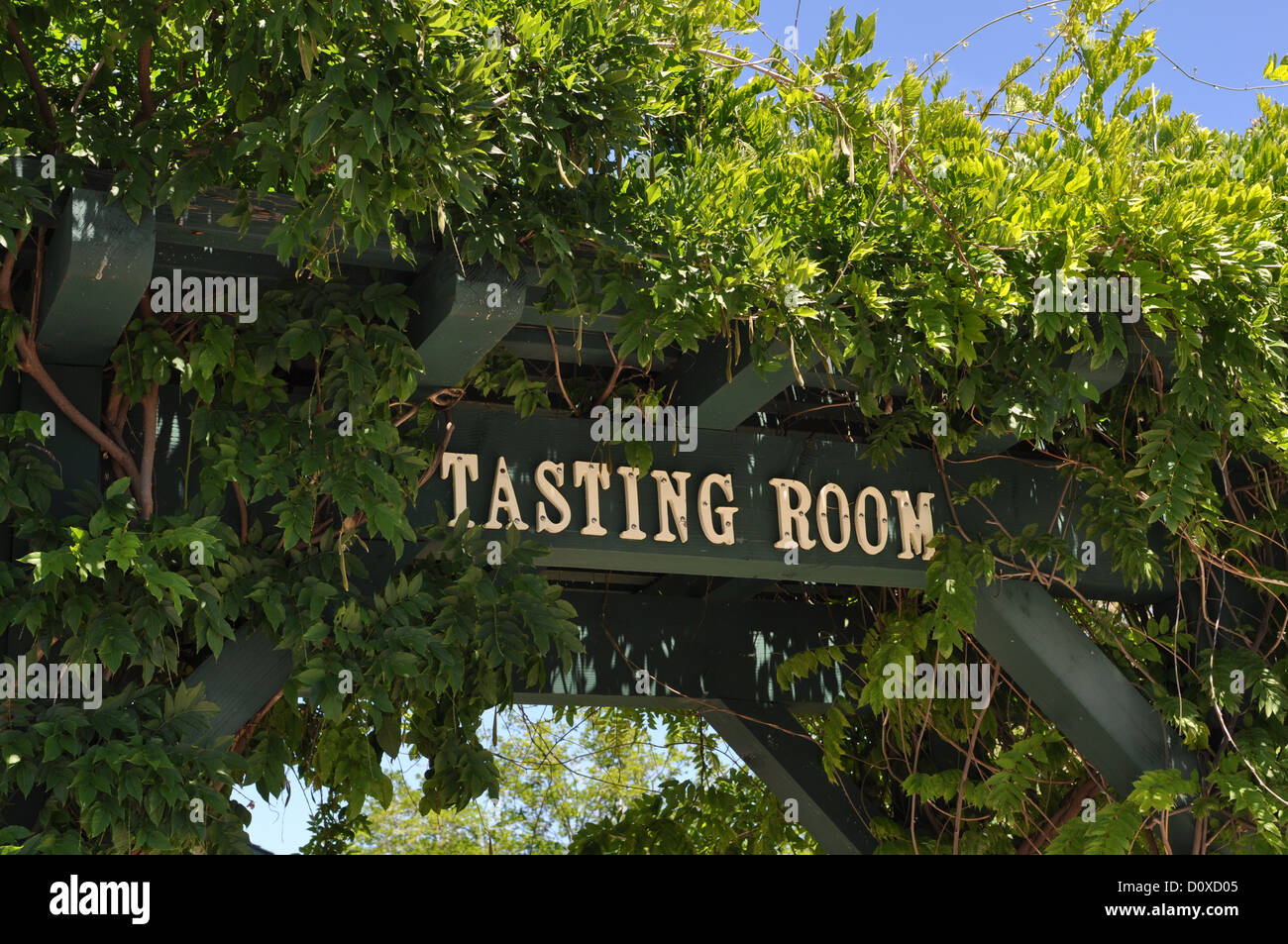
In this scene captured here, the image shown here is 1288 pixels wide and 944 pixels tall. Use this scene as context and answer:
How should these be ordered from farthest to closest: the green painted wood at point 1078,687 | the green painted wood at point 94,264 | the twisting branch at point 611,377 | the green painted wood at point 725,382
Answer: the green painted wood at point 1078,687, the twisting branch at point 611,377, the green painted wood at point 725,382, the green painted wood at point 94,264

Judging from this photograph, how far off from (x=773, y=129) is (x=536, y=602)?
120cm

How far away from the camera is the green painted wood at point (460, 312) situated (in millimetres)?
2895

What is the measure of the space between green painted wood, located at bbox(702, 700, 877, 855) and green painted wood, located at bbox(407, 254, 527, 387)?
1925mm

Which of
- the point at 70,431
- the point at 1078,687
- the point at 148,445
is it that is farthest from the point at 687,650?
the point at 70,431

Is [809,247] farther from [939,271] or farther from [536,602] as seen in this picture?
[536,602]

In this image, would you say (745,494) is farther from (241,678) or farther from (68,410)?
(68,410)

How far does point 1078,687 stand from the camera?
3.69 meters

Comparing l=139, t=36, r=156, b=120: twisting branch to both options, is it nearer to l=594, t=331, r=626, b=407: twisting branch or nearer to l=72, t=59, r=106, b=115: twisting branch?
l=72, t=59, r=106, b=115: twisting branch

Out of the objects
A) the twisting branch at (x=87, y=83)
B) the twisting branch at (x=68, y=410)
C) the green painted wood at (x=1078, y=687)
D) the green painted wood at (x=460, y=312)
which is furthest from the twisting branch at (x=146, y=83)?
the green painted wood at (x=1078, y=687)

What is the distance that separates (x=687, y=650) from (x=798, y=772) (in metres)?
0.55

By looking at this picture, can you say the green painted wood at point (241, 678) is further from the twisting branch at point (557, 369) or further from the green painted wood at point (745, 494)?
the twisting branch at point (557, 369)

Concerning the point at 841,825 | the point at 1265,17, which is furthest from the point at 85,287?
the point at 841,825

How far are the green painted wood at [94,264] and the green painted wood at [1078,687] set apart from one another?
7.30 feet

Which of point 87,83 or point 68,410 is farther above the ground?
point 87,83
